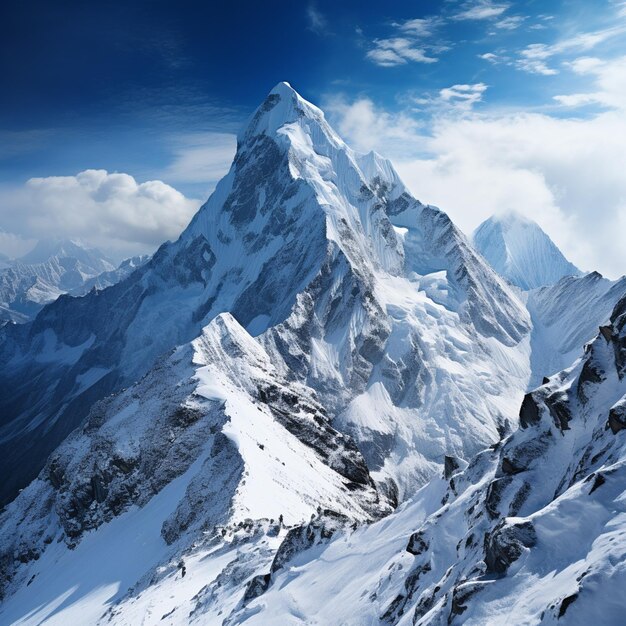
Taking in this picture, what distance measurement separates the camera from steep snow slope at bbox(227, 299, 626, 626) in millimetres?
19219

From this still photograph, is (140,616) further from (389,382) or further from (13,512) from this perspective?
(389,382)

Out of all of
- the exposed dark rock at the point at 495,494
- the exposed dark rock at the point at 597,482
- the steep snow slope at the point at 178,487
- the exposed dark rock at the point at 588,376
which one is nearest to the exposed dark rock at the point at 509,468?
the exposed dark rock at the point at 495,494

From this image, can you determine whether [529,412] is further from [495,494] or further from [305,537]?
[305,537]

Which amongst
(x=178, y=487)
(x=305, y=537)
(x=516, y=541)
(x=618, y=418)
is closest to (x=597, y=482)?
(x=516, y=541)

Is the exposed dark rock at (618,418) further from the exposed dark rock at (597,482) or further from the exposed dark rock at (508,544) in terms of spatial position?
the exposed dark rock at (508,544)

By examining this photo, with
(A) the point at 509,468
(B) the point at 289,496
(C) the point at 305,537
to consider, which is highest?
(A) the point at 509,468

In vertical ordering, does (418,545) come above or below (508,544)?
below

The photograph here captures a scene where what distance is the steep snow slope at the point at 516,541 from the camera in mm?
19219

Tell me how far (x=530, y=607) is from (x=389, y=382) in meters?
175

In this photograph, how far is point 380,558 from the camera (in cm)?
3897

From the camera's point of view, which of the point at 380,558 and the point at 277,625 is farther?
the point at 380,558

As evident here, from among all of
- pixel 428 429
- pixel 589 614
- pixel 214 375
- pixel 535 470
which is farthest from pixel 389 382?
pixel 589 614

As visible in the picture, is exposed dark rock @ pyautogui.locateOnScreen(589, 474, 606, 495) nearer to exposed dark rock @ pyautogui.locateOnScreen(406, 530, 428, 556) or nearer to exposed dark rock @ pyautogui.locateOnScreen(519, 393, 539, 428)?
exposed dark rock @ pyautogui.locateOnScreen(519, 393, 539, 428)

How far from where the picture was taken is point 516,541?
21688 mm
